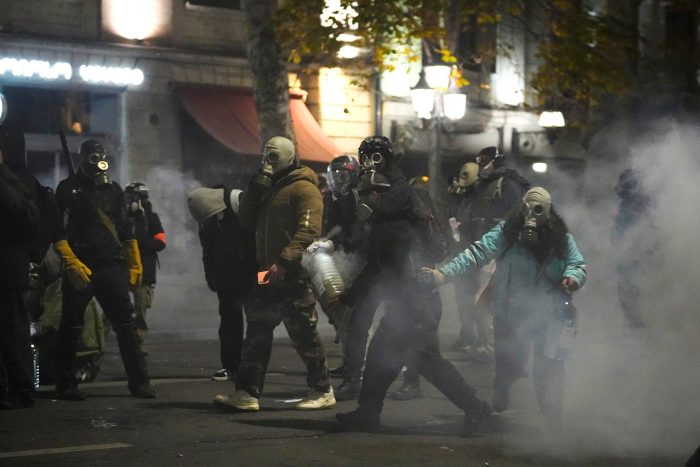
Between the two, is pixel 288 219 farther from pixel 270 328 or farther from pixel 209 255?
pixel 209 255

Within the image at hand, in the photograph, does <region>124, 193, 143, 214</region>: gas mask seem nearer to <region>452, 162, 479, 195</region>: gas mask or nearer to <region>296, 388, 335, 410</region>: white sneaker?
<region>452, 162, 479, 195</region>: gas mask

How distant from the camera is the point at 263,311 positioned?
355 inches

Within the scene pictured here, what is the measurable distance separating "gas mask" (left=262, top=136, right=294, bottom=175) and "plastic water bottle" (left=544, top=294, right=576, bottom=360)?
2.06 metres

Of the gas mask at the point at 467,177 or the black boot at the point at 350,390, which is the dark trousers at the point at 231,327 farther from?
the gas mask at the point at 467,177

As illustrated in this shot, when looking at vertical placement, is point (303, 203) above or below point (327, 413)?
above

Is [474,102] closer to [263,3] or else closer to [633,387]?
[263,3]

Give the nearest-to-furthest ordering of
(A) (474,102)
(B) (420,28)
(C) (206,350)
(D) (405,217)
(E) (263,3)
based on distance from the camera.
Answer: (D) (405,217)
(C) (206,350)
(E) (263,3)
(B) (420,28)
(A) (474,102)

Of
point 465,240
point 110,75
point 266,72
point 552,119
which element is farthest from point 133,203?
point 552,119

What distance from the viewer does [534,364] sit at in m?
8.59

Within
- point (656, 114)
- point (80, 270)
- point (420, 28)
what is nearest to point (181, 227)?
point (420, 28)

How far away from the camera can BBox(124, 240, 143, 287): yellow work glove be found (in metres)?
10.6

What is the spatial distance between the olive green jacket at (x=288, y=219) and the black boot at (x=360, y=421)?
1080 millimetres

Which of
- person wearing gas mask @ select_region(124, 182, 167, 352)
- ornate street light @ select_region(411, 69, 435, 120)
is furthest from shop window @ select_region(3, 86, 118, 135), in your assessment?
person wearing gas mask @ select_region(124, 182, 167, 352)

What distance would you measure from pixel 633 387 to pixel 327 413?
2.12m
